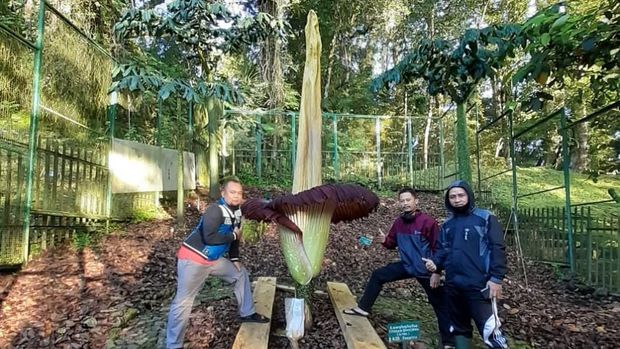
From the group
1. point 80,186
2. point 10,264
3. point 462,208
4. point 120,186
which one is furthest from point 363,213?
point 120,186

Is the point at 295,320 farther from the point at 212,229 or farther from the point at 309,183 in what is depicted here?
the point at 309,183

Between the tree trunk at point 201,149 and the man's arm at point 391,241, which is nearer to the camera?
the man's arm at point 391,241

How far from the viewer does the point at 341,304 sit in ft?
12.3

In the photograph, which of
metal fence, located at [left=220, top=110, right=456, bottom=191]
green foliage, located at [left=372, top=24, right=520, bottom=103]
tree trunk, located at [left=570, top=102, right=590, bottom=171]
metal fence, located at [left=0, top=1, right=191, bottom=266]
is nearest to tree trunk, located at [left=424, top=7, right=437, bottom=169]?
metal fence, located at [left=220, top=110, right=456, bottom=191]

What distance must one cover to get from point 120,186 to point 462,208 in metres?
5.07

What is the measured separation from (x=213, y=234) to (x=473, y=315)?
75.6 inches

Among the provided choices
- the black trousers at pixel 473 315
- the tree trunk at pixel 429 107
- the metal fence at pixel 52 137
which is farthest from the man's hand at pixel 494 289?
the tree trunk at pixel 429 107

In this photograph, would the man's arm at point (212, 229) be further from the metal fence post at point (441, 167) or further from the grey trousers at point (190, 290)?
the metal fence post at point (441, 167)

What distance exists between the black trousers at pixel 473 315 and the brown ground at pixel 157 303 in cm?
66

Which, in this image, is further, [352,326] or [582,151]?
[582,151]

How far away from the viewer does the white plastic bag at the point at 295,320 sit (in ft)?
9.70

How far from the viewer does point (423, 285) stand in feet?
12.1

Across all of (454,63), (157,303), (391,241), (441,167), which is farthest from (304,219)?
(441,167)

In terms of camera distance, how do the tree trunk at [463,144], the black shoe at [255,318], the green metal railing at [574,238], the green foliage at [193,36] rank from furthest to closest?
the tree trunk at [463,144]
the green metal railing at [574,238]
the green foliage at [193,36]
the black shoe at [255,318]
